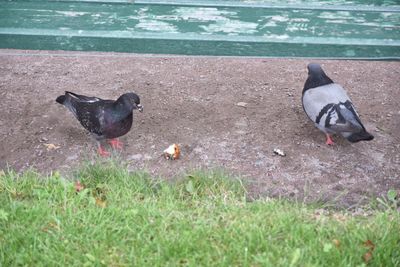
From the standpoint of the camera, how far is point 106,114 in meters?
4.41

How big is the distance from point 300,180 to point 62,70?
118 inches

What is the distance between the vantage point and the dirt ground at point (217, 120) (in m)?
4.28

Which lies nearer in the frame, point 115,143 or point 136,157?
point 136,157

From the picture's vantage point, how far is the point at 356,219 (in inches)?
139

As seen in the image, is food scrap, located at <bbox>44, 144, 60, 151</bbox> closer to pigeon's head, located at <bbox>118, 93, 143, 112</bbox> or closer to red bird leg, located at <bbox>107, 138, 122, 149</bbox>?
red bird leg, located at <bbox>107, 138, 122, 149</bbox>

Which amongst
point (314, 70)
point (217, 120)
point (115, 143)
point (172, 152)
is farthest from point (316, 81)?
point (115, 143)

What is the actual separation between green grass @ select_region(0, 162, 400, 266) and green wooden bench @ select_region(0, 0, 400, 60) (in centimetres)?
145

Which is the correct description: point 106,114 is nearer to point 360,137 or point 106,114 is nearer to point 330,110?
point 330,110

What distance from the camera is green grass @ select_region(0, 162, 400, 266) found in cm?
314

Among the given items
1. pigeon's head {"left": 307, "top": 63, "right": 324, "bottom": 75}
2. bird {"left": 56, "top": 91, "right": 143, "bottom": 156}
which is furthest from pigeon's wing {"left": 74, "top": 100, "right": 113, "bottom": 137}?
pigeon's head {"left": 307, "top": 63, "right": 324, "bottom": 75}

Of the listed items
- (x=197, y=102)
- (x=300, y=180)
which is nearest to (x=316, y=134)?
(x=300, y=180)

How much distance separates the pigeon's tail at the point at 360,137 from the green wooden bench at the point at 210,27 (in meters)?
0.92

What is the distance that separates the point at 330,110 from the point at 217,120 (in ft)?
3.42

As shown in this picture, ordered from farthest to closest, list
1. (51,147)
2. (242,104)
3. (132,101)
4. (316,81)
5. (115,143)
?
(242,104) < (316,81) < (115,143) < (51,147) < (132,101)
